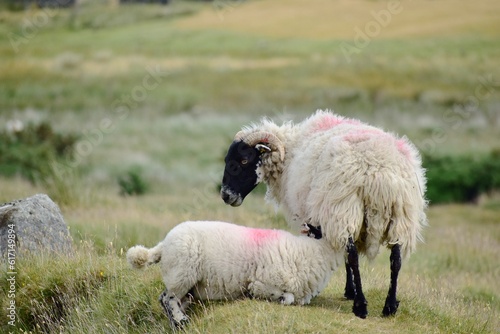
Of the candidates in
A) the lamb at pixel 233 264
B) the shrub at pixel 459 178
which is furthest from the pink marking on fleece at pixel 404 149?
the shrub at pixel 459 178

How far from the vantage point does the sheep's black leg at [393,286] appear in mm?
8055

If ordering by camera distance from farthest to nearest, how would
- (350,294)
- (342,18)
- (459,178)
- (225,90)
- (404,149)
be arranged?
1. (342,18)
2. (225,90)
3. (459,178)
4. (350,294)
5. (404,149)

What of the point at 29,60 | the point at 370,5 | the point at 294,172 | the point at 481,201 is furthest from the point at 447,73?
the point at 294,172

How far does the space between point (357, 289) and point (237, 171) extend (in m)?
2.40

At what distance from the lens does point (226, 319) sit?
25.3 feet

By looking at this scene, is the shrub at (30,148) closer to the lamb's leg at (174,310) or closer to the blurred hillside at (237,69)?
the blurred hillside at (237,69)

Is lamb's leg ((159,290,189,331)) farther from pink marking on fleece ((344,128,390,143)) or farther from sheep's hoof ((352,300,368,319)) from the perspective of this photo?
pink marking on fleece ((344,128,390,143))

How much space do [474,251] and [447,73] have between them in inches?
1015

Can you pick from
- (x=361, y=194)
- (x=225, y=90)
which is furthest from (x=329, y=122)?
(x=225, y=90)

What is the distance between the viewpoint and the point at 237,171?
9.47 meters

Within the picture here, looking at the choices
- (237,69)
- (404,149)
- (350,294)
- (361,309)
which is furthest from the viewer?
(237,69)

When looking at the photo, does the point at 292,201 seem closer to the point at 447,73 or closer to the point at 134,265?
the point at 134,265

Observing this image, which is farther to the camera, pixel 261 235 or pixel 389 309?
pixel 261 235

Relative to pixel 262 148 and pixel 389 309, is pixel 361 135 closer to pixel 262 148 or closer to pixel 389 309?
pixel 262 148
